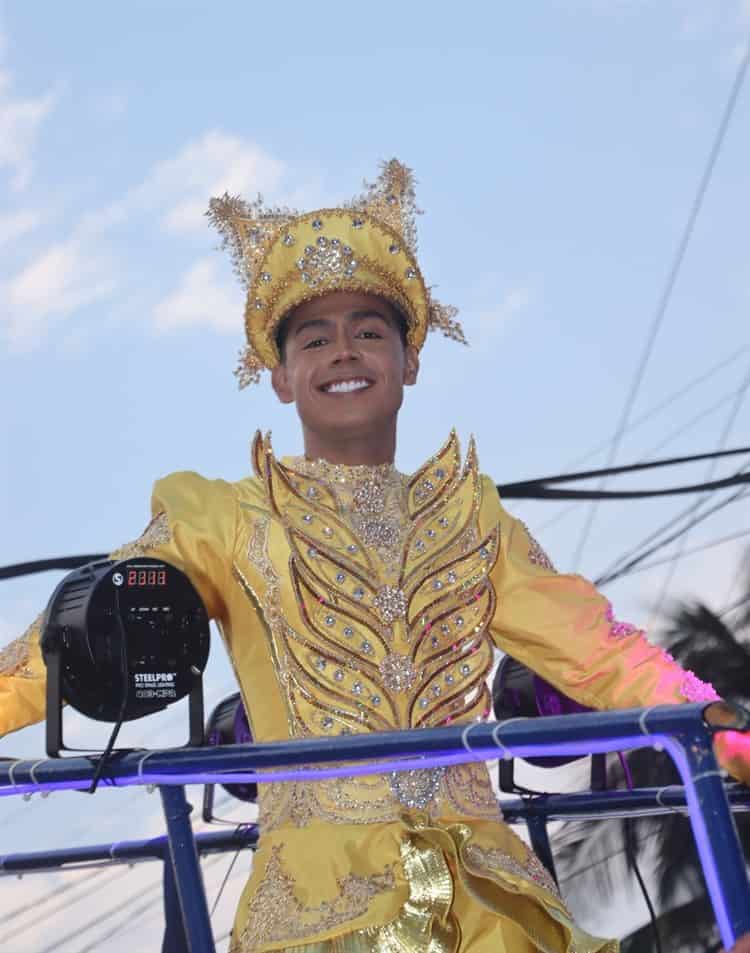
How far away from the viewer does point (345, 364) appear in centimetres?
269

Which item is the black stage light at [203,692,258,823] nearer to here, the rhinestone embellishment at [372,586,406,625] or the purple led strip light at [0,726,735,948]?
the rhinestone embellishment at [372,586,406,625]

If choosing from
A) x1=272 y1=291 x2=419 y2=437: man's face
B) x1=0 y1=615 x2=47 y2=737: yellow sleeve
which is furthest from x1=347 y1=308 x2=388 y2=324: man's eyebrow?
x1=0 y1=615 x2=47 y2=737: yellow sleeve

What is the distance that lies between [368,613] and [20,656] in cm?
55

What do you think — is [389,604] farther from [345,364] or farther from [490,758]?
[490,758]

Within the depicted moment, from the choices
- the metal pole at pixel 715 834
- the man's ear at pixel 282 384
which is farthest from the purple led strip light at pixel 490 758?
the man's ear at pixel 282 384

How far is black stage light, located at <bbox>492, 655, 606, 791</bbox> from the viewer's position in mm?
3285

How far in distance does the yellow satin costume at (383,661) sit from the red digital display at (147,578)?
0.85 feet

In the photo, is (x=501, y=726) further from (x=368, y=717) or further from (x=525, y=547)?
(x=525, y=547)

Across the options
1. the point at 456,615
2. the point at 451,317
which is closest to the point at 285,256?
the point at 451,317

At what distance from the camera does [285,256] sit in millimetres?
2775

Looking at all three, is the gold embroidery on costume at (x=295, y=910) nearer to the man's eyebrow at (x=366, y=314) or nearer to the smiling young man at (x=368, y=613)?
the smiling young man at (x=368, y=613)

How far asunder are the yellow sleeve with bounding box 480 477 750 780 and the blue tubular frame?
0.50 m

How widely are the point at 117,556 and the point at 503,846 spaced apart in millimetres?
767

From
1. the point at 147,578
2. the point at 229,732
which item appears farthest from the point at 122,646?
the point at 229,732
